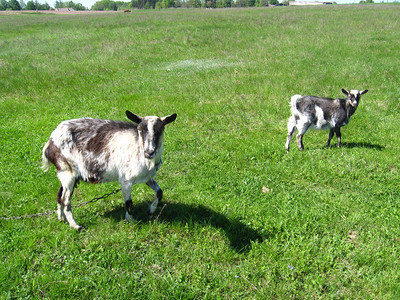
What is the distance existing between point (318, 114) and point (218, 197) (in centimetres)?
442

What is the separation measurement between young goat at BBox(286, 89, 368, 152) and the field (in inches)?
23.0

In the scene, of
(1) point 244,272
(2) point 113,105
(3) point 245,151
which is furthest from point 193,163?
(2) point 113,105

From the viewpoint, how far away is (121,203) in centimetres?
636

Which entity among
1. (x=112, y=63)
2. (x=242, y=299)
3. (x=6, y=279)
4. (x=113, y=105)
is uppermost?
(x=112, y=63)

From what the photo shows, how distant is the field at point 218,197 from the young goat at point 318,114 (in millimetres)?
584

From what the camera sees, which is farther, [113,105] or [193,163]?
[113,105]

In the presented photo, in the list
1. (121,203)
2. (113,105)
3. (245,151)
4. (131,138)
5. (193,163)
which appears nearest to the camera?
(131,138)

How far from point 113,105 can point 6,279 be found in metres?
8.79

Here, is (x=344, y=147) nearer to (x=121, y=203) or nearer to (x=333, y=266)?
(x=333, y=266)

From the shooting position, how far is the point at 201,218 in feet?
18.9

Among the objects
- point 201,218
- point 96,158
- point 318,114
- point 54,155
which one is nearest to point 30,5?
point 318,114

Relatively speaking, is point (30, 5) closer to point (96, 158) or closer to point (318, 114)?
point (318, 114)

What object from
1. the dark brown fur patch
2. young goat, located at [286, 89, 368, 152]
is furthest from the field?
the dark brown fur patch

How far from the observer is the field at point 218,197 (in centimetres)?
450
